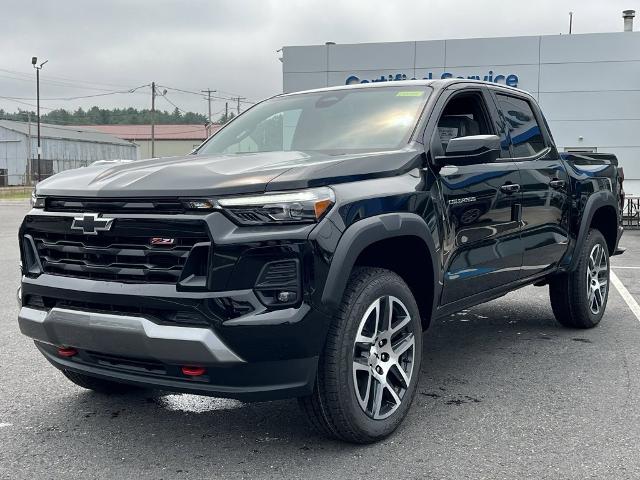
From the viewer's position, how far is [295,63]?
24.7 m

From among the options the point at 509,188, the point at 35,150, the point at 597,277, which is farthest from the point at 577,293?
the point at 35,150

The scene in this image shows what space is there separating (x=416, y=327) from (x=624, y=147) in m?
21.0

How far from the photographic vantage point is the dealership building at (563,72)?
72.7 feet

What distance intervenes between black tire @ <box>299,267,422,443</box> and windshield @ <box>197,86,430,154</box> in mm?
913

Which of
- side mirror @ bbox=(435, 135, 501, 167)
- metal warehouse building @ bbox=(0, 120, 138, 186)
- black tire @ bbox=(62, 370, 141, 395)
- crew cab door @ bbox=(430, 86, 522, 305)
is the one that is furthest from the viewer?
metal warehouse building @ bbox=(0, 120, 138, 186)

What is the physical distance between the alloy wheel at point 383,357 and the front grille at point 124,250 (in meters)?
0.92

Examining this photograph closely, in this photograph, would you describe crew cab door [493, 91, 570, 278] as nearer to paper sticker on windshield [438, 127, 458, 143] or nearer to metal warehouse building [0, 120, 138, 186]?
paper sticker on windshield [438, 127, 458, 143]

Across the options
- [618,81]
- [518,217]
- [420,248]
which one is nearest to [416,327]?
[420,248]

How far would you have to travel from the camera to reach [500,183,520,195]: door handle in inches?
182

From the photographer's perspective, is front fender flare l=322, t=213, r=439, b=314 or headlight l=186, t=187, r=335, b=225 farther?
front fender flare l=322, t=213, r=439, b=314

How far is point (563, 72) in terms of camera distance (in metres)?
22.6

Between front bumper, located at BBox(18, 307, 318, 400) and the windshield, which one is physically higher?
the windshield

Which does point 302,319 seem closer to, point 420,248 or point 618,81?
point 420,248

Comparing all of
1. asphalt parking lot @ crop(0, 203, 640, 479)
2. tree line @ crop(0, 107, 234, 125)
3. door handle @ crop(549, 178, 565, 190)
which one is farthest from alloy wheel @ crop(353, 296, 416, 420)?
tree line @ crop(0, 107, 234, 125)
